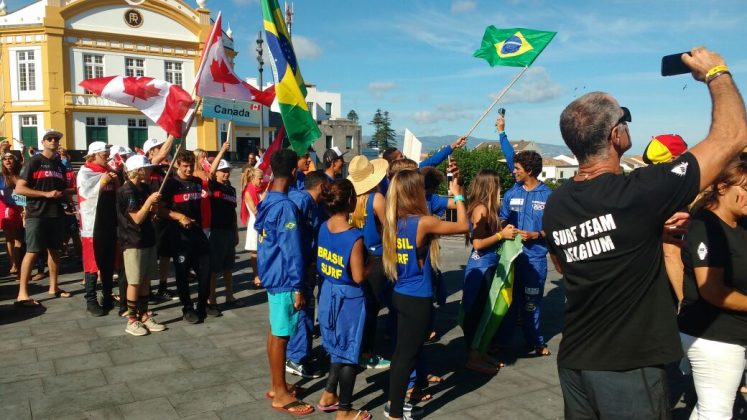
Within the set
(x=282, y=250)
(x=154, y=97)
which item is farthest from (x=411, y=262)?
(x=154, y=97)

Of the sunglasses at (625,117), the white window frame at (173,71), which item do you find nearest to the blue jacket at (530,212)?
the sunglasses at (625,117)

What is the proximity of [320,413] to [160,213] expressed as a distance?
11.2 ft

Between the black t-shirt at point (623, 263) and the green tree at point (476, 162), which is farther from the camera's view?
the green tree at point (476, 162)

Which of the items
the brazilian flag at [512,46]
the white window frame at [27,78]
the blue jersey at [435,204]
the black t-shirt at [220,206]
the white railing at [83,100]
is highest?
Answer: the white window frame at [27,78]

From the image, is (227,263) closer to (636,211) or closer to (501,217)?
(501,217)

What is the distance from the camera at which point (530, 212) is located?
5562mm

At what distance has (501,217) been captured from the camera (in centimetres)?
589

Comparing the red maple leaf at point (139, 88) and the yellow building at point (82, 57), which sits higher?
the yellow building at point (82, 57)

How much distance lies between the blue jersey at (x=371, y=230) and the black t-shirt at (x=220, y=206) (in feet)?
9.80

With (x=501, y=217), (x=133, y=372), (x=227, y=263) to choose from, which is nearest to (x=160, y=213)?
(x=227, y=263)

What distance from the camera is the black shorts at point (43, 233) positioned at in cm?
724

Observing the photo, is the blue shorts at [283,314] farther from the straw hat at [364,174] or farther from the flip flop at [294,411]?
the straw hat at [364,174]

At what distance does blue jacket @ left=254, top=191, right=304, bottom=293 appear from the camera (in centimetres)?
436

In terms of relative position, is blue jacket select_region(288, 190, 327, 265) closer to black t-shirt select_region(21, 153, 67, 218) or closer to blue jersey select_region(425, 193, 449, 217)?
blue jersey select_region(425, 193, 449, 217)
